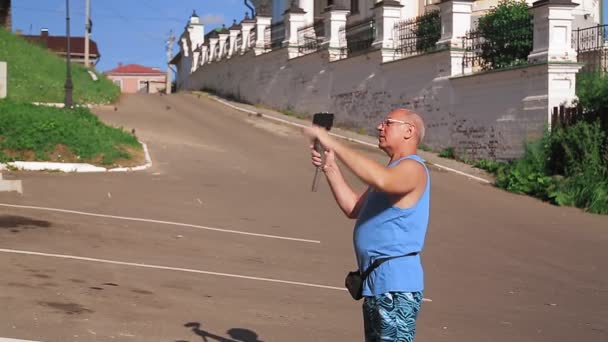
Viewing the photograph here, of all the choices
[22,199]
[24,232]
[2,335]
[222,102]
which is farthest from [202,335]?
[222,102]

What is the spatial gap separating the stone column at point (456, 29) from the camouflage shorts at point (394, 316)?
59.0ft

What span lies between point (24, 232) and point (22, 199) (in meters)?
3.23

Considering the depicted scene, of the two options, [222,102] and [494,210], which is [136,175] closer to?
[494,210]

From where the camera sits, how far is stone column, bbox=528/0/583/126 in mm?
19094

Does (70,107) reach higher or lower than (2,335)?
higher

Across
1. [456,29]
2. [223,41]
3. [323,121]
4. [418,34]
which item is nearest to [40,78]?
[223,41]

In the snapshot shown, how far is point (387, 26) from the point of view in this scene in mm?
25766

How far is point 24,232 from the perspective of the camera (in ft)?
38.9

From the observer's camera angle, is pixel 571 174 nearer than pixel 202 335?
No

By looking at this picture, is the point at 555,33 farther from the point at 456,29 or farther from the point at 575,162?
the point at 456,29

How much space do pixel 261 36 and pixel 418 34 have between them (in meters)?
14.0

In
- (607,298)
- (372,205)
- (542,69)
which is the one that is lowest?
(607,298)

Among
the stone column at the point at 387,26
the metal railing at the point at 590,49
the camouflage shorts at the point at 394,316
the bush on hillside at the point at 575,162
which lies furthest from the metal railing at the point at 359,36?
the camouflage shorts at the point at 394,316

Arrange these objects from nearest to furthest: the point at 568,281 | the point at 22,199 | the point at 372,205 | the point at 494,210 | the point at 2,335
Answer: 1. the point at 372,205
2. the point at 2,335
3. the point at 568,281
4. the point at 22,199
5. the point at 494,210
